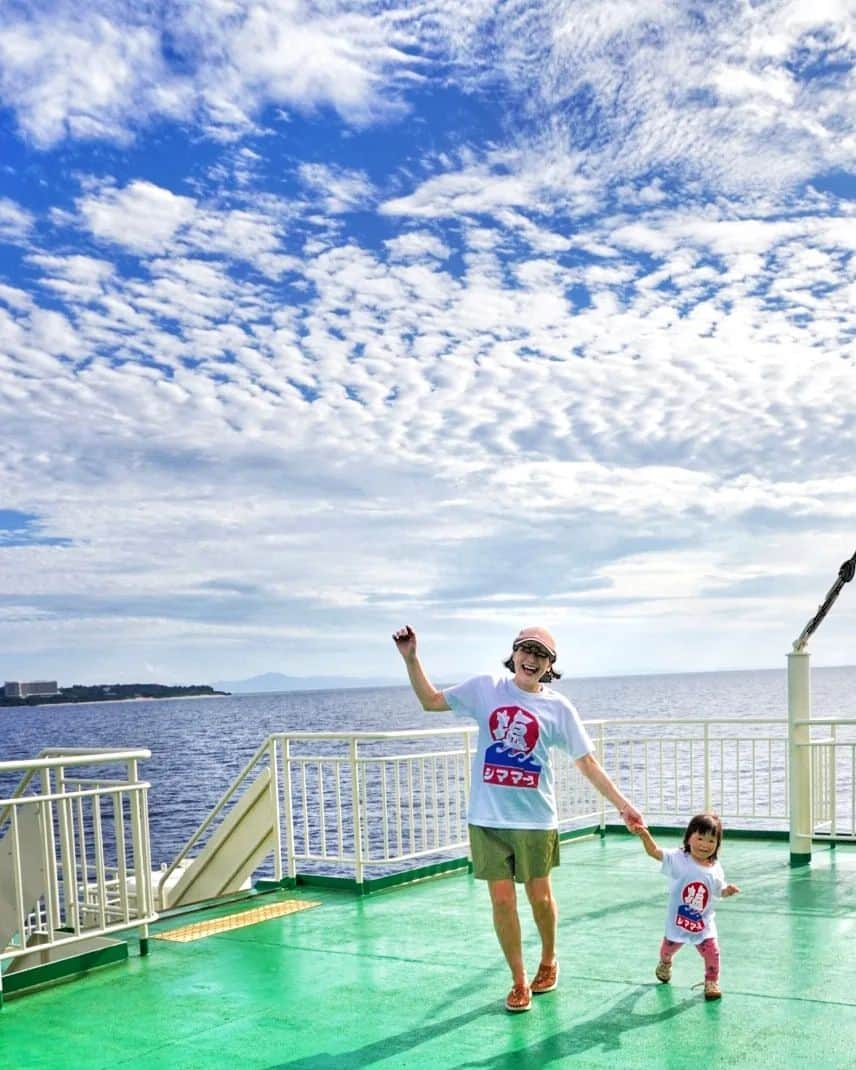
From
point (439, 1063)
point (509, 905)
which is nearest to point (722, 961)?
point (509, 905)

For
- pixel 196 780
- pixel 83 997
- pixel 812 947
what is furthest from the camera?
pixel 196 780

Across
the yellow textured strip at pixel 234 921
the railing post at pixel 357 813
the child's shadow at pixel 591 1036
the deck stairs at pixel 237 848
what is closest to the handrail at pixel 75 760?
the yellow textured strip at pixel 234 921

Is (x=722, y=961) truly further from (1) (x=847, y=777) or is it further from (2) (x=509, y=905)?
(1) (x=847, y=777)

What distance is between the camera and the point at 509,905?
468 centimetres

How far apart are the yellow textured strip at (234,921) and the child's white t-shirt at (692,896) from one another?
303 centimetres

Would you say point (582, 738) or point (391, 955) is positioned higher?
point (582, 738)

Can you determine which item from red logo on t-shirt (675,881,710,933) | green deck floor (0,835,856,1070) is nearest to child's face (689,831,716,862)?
red logo on t-shirt (675,881,710,933)

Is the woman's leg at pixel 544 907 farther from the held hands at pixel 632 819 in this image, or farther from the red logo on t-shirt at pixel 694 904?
the red logo on t-shirt at pixel 694 904

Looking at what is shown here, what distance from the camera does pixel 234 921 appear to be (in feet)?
23.1

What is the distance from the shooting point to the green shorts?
4645mm

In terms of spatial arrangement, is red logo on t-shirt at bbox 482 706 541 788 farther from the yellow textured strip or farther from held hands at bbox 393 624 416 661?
the yellow textured strip

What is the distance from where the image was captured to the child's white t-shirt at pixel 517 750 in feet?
15.2

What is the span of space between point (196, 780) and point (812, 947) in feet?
129

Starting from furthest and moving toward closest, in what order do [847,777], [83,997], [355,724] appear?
1. [355,724]
2. [847,777]
3. [83,997]
